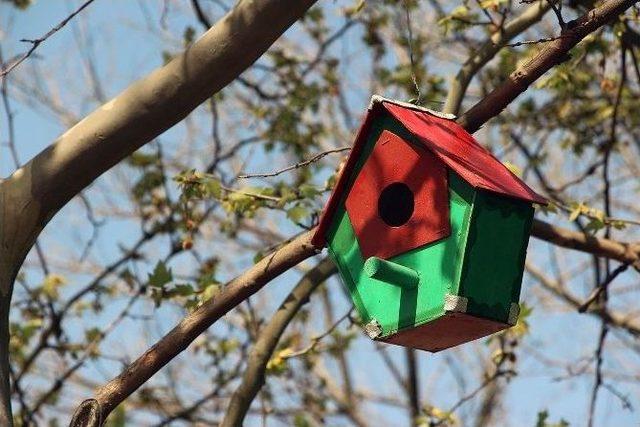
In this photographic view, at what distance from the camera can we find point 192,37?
5.96 meters

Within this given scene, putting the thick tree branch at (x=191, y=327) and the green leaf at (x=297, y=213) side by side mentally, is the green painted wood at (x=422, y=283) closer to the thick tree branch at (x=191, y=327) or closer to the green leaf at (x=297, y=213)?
the thick tree branch at (x=191, y=327)

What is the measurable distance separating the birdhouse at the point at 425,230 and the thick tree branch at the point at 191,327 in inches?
4.4

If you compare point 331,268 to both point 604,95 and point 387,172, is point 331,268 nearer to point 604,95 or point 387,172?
point 387,172

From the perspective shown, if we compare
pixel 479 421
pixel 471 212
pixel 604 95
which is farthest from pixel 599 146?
pixel 479 421

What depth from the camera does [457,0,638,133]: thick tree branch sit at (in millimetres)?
3035

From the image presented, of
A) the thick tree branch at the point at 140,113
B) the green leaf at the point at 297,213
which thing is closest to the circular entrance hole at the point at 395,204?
the thick tree branch at the point at 140,113

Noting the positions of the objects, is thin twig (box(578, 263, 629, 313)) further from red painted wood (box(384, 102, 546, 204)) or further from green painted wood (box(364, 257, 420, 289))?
green painted wood (box(364, 257, 420, 289))

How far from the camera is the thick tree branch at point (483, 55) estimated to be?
4.21m

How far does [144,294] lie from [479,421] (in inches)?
234

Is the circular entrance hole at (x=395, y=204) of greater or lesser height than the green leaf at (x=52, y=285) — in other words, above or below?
below

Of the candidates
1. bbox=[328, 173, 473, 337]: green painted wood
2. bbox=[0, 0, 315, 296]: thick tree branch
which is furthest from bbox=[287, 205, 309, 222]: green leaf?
bbox=[0, 0, 315, 296]: thick tree branch

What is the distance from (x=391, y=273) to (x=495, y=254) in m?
0.26

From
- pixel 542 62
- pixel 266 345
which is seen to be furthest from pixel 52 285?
pixel 542 62

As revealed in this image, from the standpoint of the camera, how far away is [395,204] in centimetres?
316
